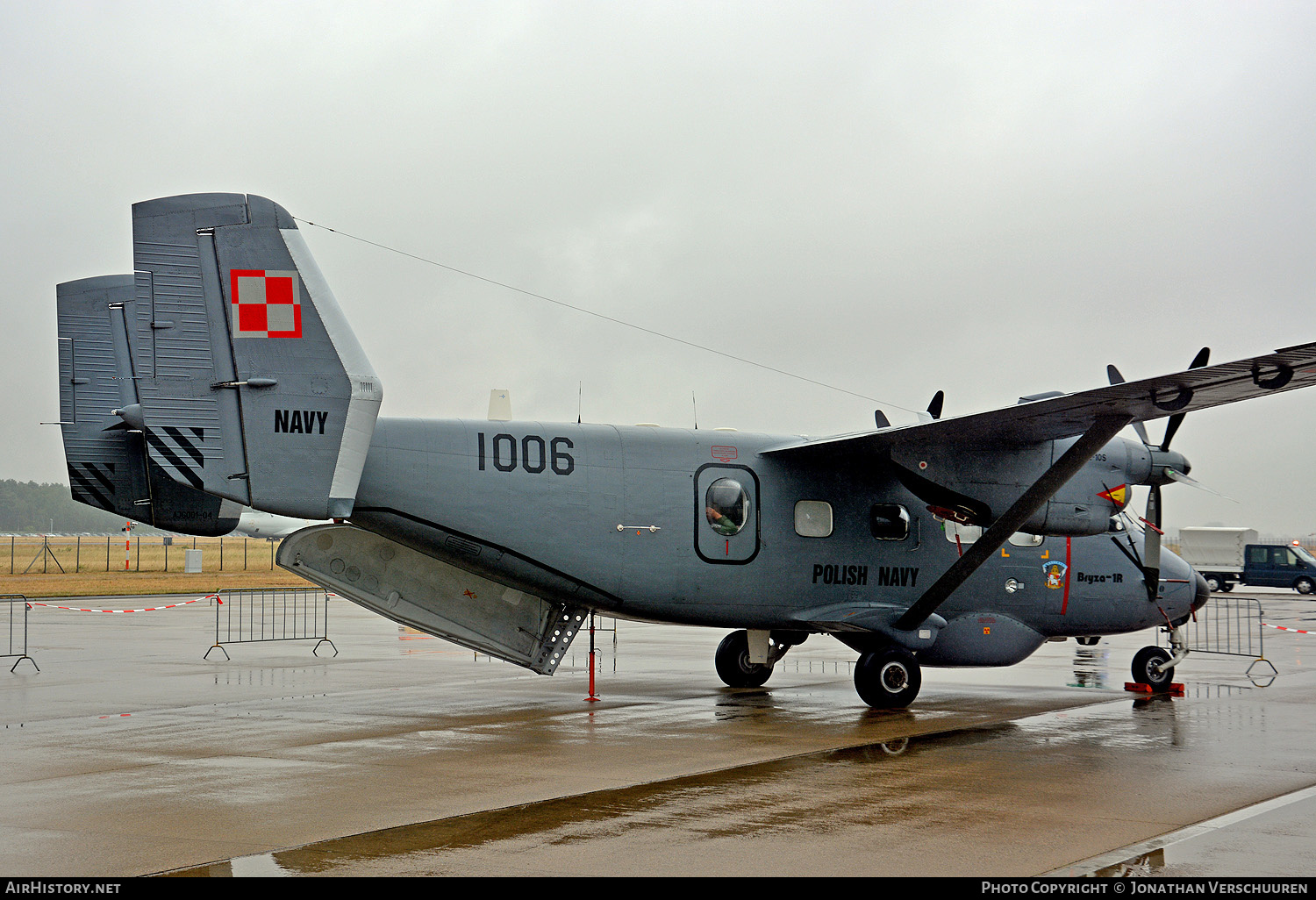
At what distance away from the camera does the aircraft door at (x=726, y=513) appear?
44.6 ft

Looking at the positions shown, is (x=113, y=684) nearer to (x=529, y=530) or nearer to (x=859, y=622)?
(x=529, y=530)

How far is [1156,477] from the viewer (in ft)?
47.5

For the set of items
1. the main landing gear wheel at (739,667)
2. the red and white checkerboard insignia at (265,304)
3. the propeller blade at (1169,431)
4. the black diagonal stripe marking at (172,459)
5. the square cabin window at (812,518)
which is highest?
the red and white checkerboard insignia at (265,304)

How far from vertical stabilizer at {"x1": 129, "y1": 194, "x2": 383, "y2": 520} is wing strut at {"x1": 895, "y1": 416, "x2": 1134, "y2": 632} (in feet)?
23.3

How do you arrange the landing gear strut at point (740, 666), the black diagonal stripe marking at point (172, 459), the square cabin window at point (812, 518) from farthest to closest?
the landing gear strut at point (740, 666)
the square cabin window at point (812, 518)
the black diagonal stripe marking at point (172, 459)

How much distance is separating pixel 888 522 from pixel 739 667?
335cm

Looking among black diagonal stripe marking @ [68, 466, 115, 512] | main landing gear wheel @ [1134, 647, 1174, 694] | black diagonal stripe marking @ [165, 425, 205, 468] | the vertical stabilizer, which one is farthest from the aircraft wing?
black diagonal stripe marking @ [68, 466, 115, 512]

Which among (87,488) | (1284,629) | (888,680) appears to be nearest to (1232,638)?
(1284,629)

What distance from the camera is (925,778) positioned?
9.30m

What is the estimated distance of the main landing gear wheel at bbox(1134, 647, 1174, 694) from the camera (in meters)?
15.2

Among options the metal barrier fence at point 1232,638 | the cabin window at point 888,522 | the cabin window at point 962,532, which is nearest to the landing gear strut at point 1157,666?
the cabin window at point 962,532

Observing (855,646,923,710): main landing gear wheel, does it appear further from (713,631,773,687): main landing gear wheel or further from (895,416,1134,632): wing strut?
(713,631,773,687): main landing gear wheel

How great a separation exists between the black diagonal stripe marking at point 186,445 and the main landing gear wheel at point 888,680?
26.1 ft

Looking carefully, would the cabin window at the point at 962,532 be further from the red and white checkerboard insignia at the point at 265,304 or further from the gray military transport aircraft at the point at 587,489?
the red and white checkerboard insignia at the point at 265,304
